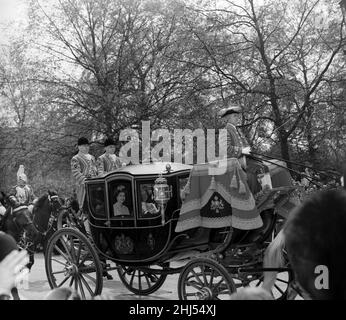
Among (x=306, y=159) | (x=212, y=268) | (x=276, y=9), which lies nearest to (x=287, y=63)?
(x=276, y=9)

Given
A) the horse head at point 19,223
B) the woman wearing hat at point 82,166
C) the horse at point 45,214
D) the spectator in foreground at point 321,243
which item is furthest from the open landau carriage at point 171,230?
the horse at point 45,214

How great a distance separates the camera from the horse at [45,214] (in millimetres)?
9180

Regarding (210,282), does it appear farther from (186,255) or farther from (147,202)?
(147,202)

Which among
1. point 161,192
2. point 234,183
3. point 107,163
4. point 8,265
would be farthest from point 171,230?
point 8,265

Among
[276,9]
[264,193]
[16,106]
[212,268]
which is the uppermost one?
[276,9]

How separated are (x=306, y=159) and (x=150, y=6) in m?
5.79

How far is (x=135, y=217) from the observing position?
5348 mm

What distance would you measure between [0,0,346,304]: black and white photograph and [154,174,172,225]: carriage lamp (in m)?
0.02

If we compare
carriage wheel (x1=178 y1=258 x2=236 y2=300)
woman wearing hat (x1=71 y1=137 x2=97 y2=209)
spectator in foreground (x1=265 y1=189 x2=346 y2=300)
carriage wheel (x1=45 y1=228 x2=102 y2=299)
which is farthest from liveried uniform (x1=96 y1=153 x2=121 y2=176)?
spectator in foreground (x1=265 y1=189 x2=346 y2=300)

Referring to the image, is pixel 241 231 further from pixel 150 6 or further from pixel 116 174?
pixel 150 6

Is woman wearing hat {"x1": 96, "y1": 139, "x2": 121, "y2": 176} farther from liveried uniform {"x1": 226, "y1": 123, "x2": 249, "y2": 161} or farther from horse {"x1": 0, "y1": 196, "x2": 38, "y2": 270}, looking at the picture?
liveried uniform {"x1": 226, "y1": 123, "x2": 249, "y2": 161}

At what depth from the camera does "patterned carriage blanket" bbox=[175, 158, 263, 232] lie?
15.3ft

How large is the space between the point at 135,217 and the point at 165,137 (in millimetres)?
6997

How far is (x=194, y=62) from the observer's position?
1315 cm
